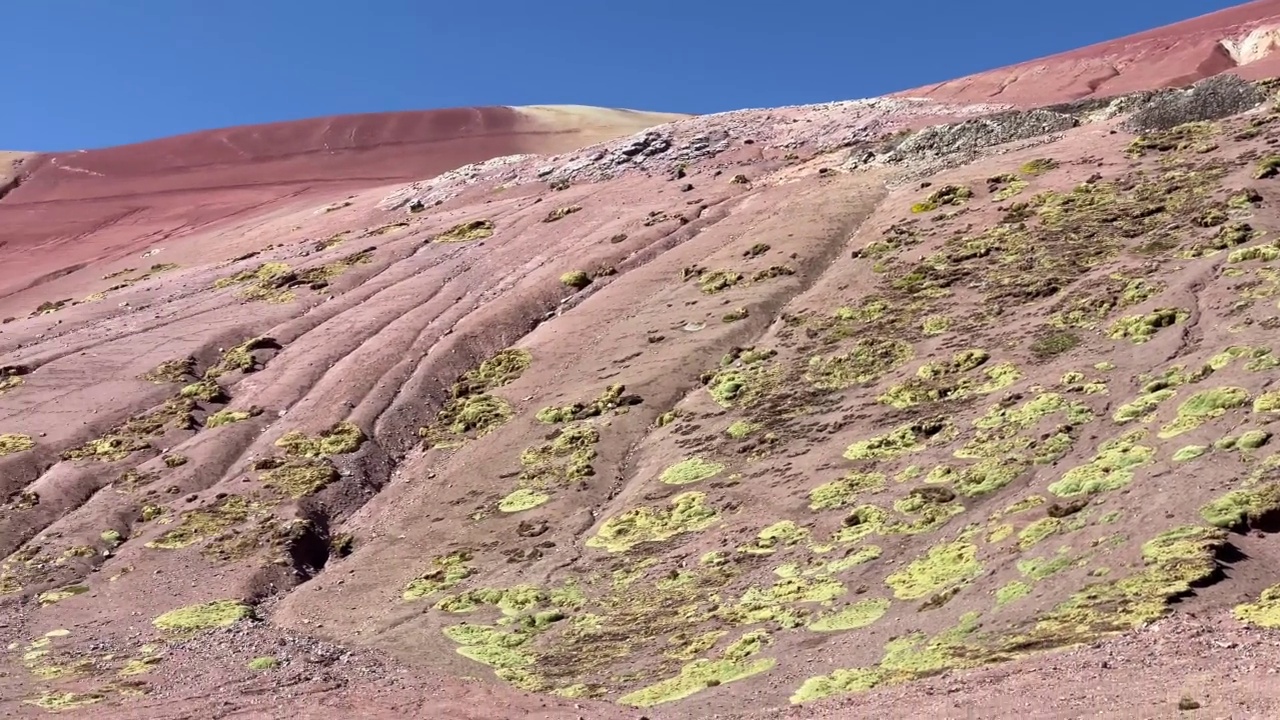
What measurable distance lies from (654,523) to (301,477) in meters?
11.2

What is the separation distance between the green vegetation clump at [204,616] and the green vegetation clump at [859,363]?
14.1 m

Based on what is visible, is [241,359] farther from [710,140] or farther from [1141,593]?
[1141,593]

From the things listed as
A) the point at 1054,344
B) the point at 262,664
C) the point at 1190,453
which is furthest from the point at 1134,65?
the point at 262,664

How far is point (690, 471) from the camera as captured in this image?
2702cm

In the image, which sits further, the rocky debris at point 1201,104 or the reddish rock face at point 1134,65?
the reddish rock face at point 1134,65

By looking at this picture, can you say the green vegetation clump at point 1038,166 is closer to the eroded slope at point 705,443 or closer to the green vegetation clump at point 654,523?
the eroded slope at point 705,443

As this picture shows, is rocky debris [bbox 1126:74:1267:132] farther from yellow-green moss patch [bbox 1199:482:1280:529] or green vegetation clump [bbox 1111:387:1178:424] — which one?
yellow-green moss patch [bbox 1199:482:1280:529]

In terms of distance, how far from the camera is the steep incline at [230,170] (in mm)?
71938

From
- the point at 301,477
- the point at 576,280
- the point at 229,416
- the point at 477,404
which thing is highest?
the point at 576,280

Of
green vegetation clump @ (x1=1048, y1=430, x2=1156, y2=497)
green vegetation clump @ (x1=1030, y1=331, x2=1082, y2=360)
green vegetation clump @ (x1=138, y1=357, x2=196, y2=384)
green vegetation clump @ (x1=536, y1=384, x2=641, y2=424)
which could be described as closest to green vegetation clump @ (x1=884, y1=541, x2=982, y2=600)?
green vegetation clump @ (x1=1048, y1=430, x2=1156, y2=497)

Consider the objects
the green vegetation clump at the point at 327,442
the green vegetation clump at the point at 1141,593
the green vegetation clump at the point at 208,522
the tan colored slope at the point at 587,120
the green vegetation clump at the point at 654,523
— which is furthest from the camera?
the tan colored slope at the point at 587,120

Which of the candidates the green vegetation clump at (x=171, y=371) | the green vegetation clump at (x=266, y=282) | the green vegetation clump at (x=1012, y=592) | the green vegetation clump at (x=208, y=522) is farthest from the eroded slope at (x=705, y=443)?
the green vegetation clump at (x=171, y=371)

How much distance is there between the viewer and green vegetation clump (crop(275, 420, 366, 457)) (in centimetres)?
3291

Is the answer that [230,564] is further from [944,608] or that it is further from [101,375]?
[944,608]
